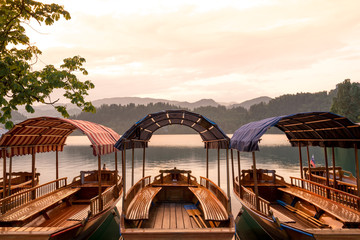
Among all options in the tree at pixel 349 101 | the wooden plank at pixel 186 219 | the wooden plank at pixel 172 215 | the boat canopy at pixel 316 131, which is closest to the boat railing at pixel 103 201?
the wooden plank at pixel 172 215

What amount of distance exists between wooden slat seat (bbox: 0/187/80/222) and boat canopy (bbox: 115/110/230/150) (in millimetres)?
4080

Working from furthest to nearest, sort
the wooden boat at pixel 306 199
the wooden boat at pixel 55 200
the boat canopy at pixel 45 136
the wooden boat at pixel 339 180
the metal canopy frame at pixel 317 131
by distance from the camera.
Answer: the wooden boat at pixel 339 180
the boat canopy at pixel 45 136
the metal canopy frame at pixel 317 131
the wooden boat at pixel 55 200
the wooden boat at pixel 306 199

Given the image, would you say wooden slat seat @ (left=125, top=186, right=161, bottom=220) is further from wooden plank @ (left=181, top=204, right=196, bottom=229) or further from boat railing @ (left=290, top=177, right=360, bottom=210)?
boat railing @ (left=290, top=177, right=360, bottom=210)

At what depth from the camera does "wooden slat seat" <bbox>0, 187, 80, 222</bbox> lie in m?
9.05

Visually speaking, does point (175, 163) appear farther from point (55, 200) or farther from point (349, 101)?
point (349, 101)

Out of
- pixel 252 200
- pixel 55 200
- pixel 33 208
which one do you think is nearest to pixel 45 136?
pixel 55 200

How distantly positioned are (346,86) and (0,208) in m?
95.0

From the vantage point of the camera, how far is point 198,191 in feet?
42.5

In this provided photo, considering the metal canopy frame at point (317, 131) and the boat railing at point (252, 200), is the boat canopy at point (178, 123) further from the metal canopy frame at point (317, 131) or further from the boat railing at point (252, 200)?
the boat railing at point (252, 200)

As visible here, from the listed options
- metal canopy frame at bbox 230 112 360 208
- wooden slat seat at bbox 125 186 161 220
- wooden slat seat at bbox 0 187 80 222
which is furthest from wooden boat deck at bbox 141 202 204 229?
wooden slat seat at bbox 0 187 80 222

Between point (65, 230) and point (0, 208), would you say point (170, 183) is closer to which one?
point (65, 230)

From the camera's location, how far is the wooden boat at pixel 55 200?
8.26m

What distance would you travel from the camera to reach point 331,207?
382 inches

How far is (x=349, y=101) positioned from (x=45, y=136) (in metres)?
90.7
